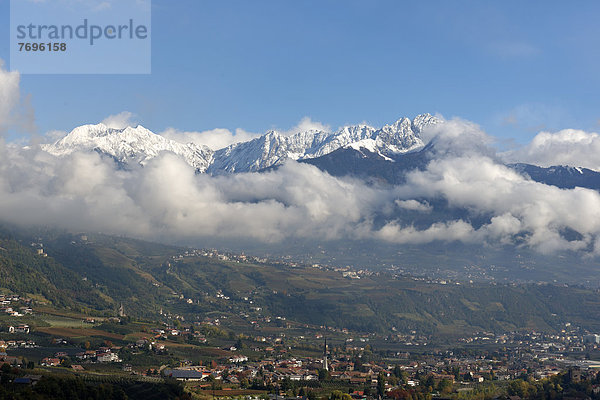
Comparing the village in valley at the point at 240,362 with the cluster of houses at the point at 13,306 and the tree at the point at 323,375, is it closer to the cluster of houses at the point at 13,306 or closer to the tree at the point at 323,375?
the tree at the point at 323,375

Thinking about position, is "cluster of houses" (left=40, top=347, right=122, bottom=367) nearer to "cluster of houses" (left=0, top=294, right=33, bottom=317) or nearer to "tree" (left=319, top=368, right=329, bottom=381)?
"tree" (left=319, top=368, right=329, bottom=381)

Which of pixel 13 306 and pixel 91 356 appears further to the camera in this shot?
pixel 13 306

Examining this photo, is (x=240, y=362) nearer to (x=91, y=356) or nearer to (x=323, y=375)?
(x=323, y=375)

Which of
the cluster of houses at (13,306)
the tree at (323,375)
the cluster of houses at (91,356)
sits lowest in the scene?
the tree at (323,375)

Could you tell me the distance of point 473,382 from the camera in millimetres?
142875

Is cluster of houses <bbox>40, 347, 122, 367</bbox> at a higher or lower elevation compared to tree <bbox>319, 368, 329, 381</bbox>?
higher

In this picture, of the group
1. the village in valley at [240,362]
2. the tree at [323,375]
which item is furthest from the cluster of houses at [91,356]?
the tree at [323,375]

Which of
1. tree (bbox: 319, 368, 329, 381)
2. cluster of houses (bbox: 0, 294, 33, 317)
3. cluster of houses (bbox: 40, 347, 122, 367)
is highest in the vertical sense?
cluster of houses (bbox: 0, 294, 33, 317)

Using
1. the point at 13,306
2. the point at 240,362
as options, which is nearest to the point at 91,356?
the point at 240,362

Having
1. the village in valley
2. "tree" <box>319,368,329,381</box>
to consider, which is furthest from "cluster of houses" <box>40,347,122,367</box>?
"tree" <box>319,368,329,381</box>

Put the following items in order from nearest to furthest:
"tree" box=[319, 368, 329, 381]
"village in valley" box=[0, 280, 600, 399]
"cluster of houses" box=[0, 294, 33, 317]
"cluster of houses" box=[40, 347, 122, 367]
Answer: "village in valley" box=[0, 280, 600, 399] → "cluster of houses" box=[40, 347, 122, 367] → "tree" box=[319, 368, 329, 381] → "cluster of houses" box=[0, 294, 33, 317]

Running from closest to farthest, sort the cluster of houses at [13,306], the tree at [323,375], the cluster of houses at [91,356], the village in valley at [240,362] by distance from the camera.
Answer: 1. the village in valley at [240,362]
2. the cluster of houses at [91,356]
3. the tree at [323,375]
4. the cluster of houses at [13,306]

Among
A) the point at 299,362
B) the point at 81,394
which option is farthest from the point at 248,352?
the point at 81,394

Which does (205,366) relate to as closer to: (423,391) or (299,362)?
(299,362)
